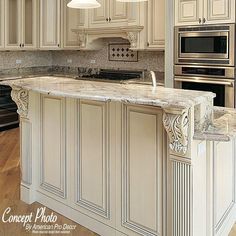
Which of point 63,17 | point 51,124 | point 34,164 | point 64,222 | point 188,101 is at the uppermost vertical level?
point 63,17

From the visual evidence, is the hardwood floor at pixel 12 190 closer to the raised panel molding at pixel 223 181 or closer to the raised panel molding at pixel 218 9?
the raised panel molding at pixel 223 181

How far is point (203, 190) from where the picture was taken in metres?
1.87

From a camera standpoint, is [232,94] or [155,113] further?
[232,94]

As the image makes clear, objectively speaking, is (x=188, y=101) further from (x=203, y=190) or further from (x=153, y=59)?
(x=153, y=59)

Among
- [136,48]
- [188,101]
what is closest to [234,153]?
[188,101]

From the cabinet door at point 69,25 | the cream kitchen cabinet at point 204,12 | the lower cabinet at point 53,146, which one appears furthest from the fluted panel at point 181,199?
the cabinet door at point 69,25

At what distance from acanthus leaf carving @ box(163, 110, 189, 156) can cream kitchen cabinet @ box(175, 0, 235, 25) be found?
88.0 inches

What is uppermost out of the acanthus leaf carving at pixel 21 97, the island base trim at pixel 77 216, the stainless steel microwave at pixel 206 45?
the stainless steel microwave at pixel 206 45

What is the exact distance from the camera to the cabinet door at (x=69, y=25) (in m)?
5.42

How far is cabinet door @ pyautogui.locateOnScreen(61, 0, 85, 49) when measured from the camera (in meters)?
5.42

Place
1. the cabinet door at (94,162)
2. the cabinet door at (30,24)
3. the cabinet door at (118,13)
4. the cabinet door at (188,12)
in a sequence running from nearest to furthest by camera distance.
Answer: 1. the cabinet door at (94,162)
2. the cabinet door at (188,12)
3. the cabinet door at (118,13)
4. the cabinet door at (30,24)

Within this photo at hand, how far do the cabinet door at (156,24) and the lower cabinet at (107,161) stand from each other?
2.33 m

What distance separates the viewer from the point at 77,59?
6.11 metres

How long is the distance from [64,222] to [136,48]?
2.90 meters
